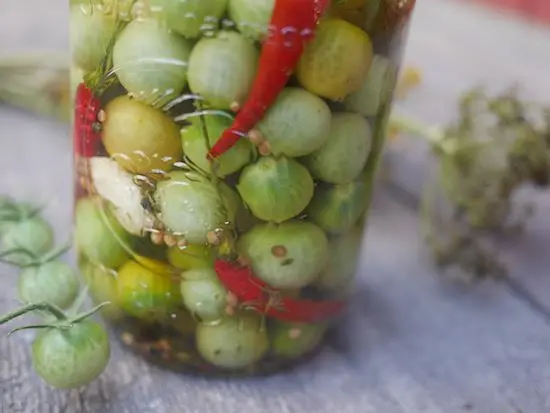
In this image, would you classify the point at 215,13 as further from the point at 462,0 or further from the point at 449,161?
the point at 462,0

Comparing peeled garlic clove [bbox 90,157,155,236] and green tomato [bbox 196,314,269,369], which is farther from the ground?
peeled garlic clove [bbox 90,157,155,236]

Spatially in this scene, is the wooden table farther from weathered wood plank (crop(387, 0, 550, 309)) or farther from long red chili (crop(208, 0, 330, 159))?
long red chili (crop(208, 0, 330, 159))

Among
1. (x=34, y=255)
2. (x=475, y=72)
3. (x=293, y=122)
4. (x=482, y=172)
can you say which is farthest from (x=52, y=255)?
(x=475, y=72)

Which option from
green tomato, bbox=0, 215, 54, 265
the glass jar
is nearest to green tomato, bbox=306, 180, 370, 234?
the glass jar

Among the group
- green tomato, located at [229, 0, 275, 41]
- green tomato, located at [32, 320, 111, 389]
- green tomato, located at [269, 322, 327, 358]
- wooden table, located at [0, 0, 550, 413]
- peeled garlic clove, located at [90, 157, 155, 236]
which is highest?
green tomato, located at [229, 0, 275, 41]

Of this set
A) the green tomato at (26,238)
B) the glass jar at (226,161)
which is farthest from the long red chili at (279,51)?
the green tomato at (26,238)

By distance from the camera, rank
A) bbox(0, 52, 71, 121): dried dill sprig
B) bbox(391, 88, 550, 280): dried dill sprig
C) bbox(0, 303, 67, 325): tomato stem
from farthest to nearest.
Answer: bbox(0, 52, 71, 121): dried dill sprig → bbox(391, 88, 550, 280): dried dill sprig → bbox(0, 303, 67, 325): tomato stem

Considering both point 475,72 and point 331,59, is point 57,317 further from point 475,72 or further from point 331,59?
point 475,72

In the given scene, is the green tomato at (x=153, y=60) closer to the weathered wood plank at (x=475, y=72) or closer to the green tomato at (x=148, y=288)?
the green tomato at (x=148, y=288)
